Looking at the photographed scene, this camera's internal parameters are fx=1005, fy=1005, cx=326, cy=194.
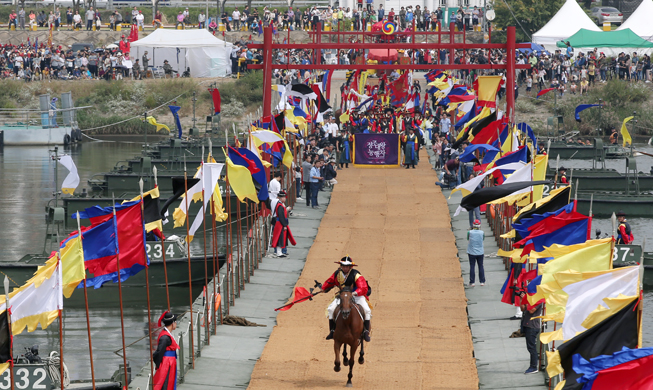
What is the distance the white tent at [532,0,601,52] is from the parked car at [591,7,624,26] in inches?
682

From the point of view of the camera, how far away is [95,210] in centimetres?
1537

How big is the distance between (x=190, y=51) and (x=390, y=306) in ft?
153

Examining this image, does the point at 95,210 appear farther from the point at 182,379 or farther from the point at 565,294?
Answer: the point at 565,294

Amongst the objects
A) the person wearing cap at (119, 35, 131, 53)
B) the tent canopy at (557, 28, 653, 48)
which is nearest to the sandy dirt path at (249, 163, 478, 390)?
the tent canopy at (557, 28, 653, 48)

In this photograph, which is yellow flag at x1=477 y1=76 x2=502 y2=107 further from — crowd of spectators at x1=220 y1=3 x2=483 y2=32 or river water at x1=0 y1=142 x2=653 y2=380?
crowd of spectators at x1=220 y1=3 x2=483 y2=32

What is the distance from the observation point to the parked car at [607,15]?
8025cm

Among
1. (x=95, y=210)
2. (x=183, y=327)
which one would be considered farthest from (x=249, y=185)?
(x=95, y=210)

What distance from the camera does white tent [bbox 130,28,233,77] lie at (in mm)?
61219

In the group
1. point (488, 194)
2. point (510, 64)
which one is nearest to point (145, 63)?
point (510, 64)

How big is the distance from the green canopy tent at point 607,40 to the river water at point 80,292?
6.61m

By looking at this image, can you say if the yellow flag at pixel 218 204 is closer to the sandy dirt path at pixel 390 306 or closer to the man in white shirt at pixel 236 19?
the sandy dirt path at pixel 390 306

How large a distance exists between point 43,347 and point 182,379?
630 cm

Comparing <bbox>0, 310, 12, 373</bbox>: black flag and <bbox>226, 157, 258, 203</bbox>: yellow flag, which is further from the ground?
<bbox>226, 157, 258, 203</bbox>: yellow flag

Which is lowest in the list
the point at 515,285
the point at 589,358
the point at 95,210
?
the point at 515,285
